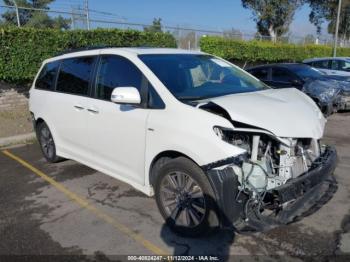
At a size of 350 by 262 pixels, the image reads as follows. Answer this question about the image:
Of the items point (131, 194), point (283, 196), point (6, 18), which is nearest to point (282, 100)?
point (283, 196)

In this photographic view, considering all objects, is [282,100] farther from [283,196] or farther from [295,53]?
[295,53]

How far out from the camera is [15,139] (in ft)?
24.8

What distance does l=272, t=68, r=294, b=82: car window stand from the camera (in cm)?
1023

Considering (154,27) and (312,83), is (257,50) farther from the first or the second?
(312,83)

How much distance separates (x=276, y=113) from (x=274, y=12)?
116ft

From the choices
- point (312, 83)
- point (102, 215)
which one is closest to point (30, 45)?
point (102, 215)

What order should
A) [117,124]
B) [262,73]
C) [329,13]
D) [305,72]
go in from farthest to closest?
[329,13], [262,73], [305,72], [117,124]

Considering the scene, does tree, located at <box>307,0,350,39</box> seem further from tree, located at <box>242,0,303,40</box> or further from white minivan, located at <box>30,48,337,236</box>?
white minivan, located at <box>30,48,337,236</box>

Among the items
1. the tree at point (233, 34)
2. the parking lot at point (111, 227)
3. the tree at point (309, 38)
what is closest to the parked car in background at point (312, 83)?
the parking lot at point (111, 227)

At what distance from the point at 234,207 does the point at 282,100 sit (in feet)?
4.32

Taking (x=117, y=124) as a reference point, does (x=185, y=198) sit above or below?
below

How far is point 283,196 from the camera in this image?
3150mm

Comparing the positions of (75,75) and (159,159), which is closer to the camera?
(159,159)

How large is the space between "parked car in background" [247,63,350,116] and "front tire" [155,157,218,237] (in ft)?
22.3
